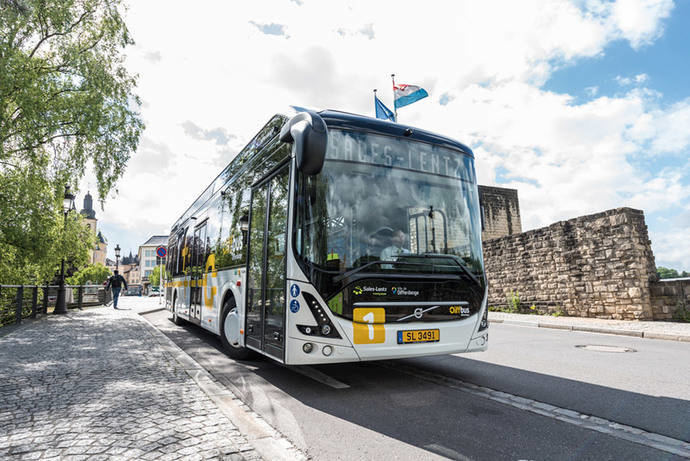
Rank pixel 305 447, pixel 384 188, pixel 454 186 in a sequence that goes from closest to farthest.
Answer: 1. pixel 305 447
2. pixel 384 188
3. pixel 454 186

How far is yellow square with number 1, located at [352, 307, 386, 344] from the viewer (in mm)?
4281

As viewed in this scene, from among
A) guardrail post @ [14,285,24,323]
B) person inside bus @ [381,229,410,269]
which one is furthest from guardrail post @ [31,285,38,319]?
person inside bus @ [381,229,410,269]

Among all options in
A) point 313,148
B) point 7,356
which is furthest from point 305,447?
point 7,356

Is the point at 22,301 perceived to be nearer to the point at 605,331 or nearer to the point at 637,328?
the point at 605,331

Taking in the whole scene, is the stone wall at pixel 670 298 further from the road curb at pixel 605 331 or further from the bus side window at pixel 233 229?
the bus side window at pixel 233 229

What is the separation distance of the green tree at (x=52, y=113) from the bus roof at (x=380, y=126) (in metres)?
10.9

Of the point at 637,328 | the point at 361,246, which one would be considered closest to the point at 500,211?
the point at 637,328

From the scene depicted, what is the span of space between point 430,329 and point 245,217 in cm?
322

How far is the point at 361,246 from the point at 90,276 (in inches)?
3512

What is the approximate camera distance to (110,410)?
3.70 meters

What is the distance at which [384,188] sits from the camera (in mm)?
4734

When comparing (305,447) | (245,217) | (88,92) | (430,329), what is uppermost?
(88,92)

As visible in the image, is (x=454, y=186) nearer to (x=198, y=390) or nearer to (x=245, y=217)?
(x=245, y=217)

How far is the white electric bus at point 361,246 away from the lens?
429 centimetres
